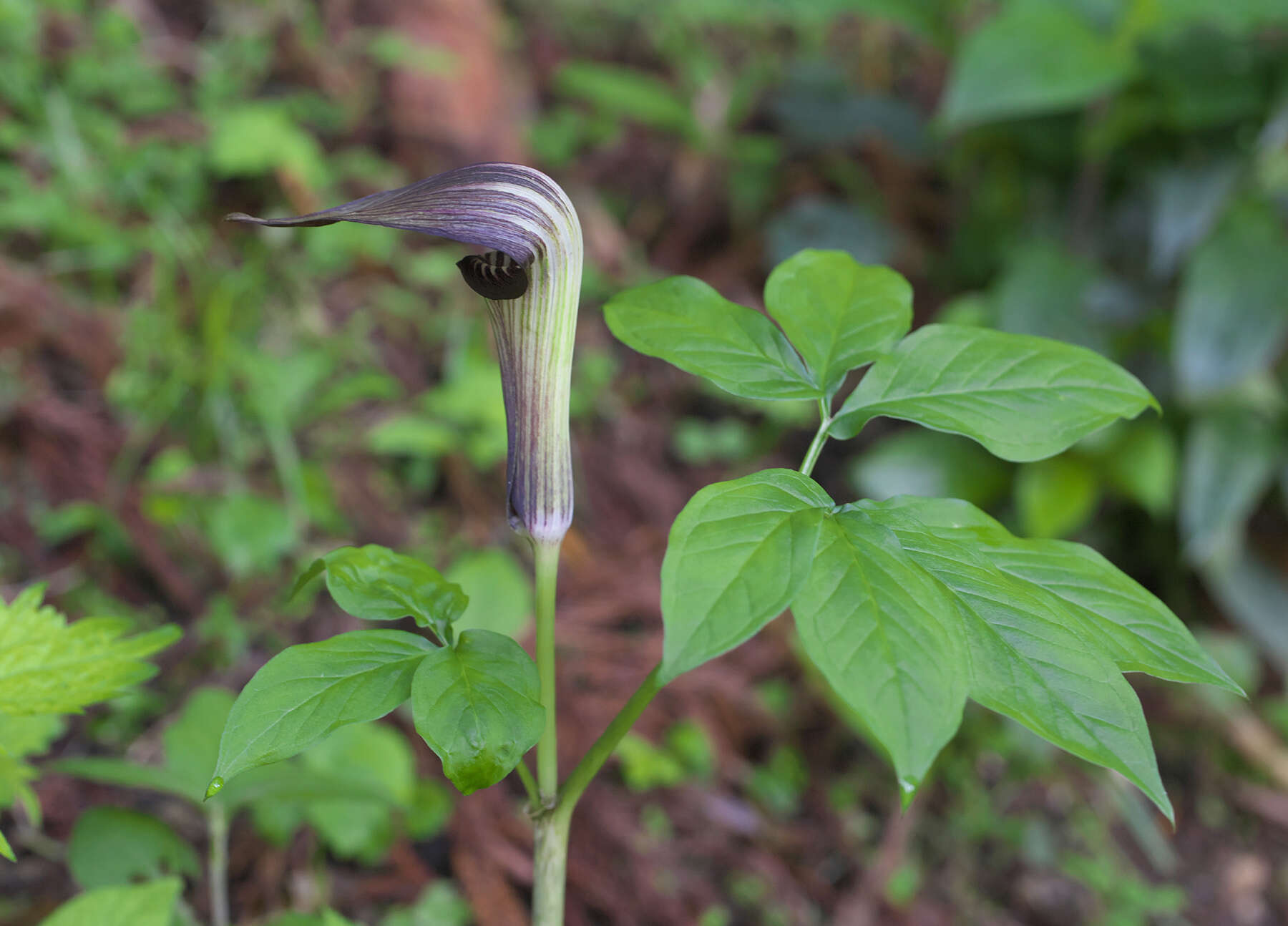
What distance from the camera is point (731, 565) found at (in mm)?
643

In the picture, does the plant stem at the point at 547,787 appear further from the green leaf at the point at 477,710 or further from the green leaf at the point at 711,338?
the green leaf at the point at 711,338

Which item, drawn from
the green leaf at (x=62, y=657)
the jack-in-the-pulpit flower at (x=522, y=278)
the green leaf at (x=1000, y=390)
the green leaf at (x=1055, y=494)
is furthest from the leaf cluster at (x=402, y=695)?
the green leaf at (x=1055, y=494)

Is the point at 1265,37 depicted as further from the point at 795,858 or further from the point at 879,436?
the point at 795,858

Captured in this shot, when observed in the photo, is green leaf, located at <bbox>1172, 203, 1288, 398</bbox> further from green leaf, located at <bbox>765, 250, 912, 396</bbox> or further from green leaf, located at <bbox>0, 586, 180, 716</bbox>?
green leaf, located at <bbox>0, 586, 180, 716</bbox>

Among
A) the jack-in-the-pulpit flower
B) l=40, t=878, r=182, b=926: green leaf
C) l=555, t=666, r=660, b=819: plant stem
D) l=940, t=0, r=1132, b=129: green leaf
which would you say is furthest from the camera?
l=940, t=0, r=1132, b=129: green leaf

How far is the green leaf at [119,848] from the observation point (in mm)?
1179

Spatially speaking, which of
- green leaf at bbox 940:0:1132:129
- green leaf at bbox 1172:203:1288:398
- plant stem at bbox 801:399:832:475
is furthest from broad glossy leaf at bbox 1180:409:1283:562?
plant stem at bbox 801:399:832:475

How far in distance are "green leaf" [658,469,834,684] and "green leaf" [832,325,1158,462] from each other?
18 cm

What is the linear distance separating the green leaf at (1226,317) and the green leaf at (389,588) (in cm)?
254

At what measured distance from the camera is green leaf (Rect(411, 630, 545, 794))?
0.68m

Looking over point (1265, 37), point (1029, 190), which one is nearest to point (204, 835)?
point (1029, 190)

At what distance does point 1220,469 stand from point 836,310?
7.87ft

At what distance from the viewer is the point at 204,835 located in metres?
1.60

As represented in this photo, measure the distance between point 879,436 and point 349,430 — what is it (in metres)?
1.82
